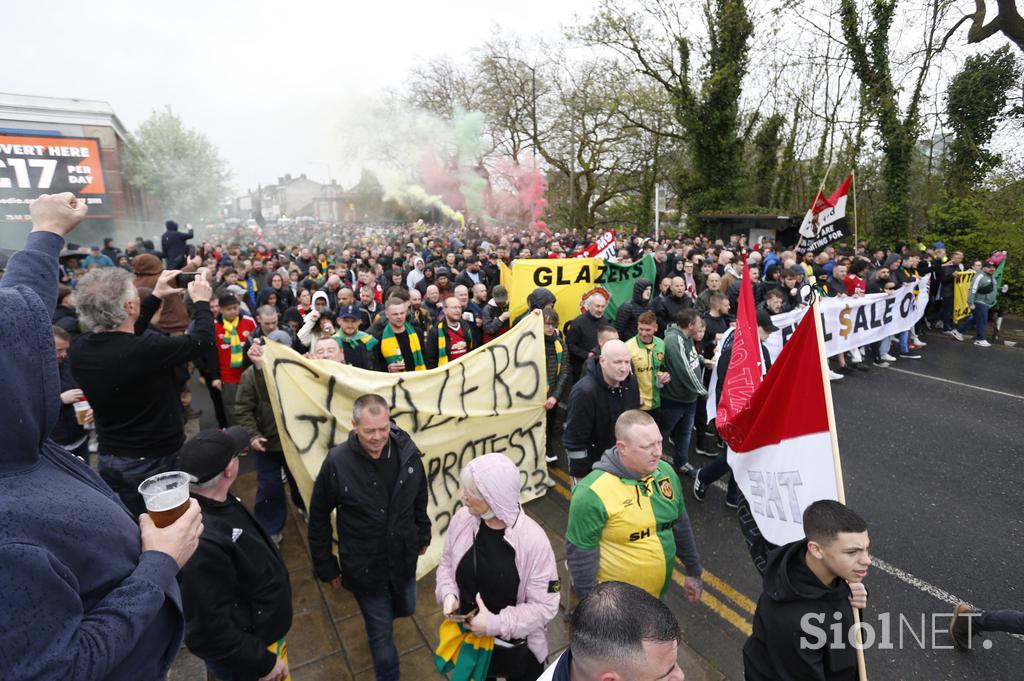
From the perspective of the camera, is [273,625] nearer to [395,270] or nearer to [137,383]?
[137,383]

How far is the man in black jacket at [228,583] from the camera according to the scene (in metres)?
2.13

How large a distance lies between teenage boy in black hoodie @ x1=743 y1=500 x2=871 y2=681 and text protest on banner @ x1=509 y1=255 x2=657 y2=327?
5.41 meters

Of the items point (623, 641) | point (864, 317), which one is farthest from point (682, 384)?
point (864, 317)

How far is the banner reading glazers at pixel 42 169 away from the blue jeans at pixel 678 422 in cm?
2516

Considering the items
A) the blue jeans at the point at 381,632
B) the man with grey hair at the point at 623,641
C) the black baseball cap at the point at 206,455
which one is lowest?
the blue jeans at the point at 381,632

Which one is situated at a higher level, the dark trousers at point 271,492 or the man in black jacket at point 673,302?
the man in black jacket at point 673,302

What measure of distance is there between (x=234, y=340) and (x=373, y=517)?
3.96 m

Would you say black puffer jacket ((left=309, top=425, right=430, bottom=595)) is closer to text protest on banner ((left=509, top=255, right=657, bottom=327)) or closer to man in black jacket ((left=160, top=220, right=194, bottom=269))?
text protest on banner ((left=509, top=255, right=657, bottom=327))

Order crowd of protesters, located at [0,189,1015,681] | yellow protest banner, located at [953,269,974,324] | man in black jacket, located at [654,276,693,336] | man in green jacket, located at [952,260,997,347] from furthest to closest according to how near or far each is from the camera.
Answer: yellow protest banner, located at [953,269,974,324] → man in green jacket, located at [952,260,997,347] → man in black jacket, located at [654,276,693,336] → crowd of protesters, located at [0,189,1015,681]

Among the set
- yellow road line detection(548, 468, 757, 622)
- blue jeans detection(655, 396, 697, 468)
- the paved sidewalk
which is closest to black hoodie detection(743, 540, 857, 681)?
the paved sidewalk

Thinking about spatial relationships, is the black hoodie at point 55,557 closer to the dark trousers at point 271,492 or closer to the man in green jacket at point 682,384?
the dark trousers at point 271,492

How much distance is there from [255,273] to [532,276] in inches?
245

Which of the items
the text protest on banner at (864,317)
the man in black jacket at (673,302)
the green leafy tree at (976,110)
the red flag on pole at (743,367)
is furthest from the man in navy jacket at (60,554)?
the green leafy tree at (976,110)

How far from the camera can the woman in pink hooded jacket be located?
2.35m
